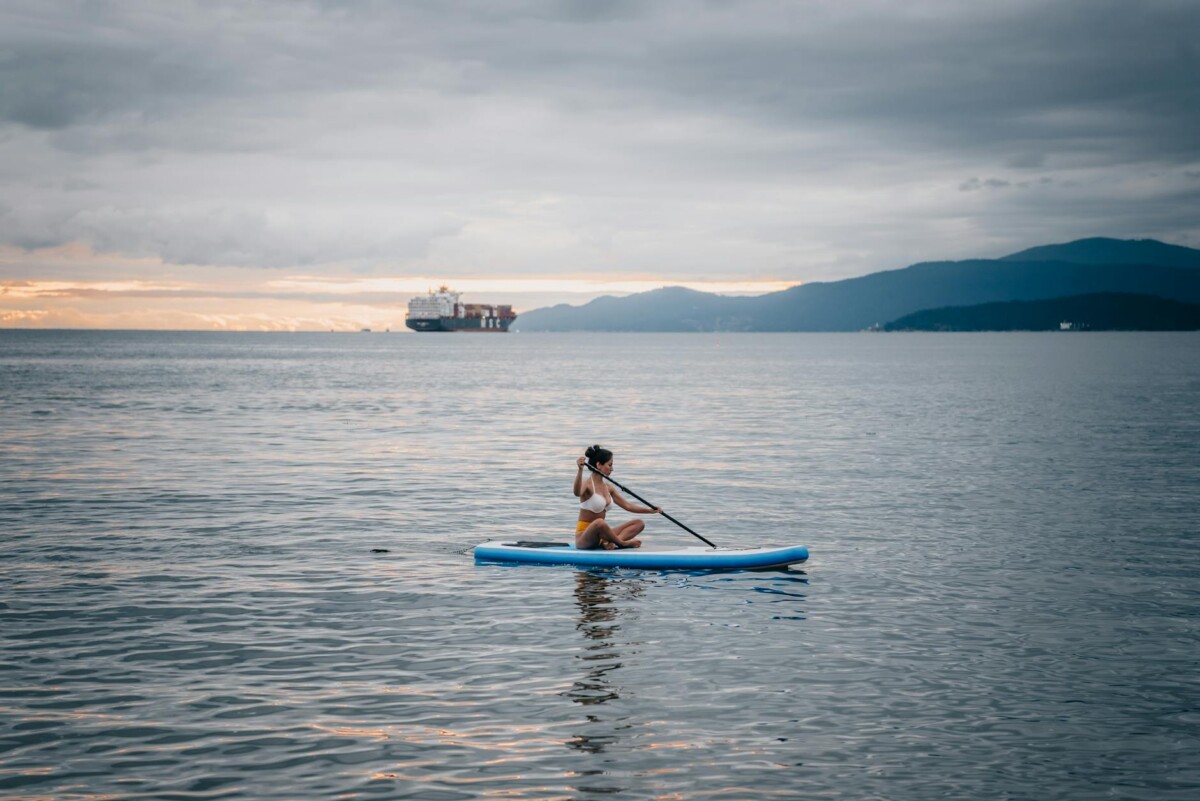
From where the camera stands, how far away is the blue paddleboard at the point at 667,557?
18.2 m

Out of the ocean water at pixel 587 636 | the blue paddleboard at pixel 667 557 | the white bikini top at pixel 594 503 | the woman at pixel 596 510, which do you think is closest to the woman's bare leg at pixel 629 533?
the woman at pixel 596 510

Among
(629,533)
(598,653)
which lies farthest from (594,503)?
(598,653)

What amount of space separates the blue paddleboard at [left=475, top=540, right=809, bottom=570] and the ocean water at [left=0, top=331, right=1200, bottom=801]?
24 centimetres

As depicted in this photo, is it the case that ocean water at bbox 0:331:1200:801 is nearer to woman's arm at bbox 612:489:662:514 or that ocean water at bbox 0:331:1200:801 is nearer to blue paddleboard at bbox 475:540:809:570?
blue paddleboard at bbox 475:540:809:570

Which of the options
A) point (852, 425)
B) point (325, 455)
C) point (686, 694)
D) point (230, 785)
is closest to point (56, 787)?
point (230, 785)

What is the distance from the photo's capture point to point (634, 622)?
1504cm

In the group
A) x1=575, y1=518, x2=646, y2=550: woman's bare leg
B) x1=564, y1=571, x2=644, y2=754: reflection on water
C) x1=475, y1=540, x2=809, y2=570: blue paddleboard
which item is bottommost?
x1=564, y1=571, x2=644, y2=754: reflection on water

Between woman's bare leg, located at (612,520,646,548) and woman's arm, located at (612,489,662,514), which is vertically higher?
woman's arm, located at (612,489,662,514)

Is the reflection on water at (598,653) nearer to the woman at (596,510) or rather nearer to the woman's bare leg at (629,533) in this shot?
the woman at (596,510)

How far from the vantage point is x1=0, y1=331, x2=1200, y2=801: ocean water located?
9.83 m

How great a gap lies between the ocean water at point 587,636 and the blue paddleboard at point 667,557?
9.5 inches

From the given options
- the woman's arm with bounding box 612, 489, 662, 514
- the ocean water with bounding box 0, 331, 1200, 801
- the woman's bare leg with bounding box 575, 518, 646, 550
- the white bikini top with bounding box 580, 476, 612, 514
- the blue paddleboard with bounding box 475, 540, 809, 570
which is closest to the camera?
the ocean water with bounding box 0, 331, 1200, 801

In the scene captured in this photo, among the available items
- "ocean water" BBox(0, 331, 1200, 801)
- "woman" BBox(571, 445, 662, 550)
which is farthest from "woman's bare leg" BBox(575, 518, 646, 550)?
"ocean water" BBox(0, 331, 1200, 801)

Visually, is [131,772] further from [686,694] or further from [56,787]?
[686,694]
